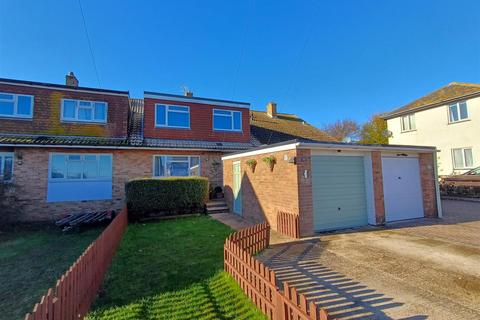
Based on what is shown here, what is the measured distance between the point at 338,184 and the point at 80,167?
41.5 ft

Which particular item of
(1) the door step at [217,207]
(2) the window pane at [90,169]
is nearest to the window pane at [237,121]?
(1) the door step at [217,207]

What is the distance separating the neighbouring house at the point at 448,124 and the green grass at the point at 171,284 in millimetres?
19654

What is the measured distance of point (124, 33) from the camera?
10.9 metres

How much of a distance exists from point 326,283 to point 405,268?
185 centimetres

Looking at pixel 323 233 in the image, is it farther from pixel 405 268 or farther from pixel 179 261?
pixel 179 261

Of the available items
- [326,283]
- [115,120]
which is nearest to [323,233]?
[326,283]

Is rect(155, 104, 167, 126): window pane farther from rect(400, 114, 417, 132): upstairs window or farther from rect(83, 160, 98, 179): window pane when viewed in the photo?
rect(400, 114, 417, 132): upstairs window

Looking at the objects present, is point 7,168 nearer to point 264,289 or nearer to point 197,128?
point 197,128

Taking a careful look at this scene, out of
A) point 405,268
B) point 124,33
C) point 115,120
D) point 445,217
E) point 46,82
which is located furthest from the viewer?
point 115,120

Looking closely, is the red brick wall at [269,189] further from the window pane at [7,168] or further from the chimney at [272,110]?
the chimney at [272,110]

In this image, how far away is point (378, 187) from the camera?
8.32m

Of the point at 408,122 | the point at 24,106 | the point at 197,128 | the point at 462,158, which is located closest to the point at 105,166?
the point at 24,106

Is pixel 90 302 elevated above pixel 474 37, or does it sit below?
below

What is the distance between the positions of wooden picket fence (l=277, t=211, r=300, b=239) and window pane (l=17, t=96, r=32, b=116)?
1466 cm
